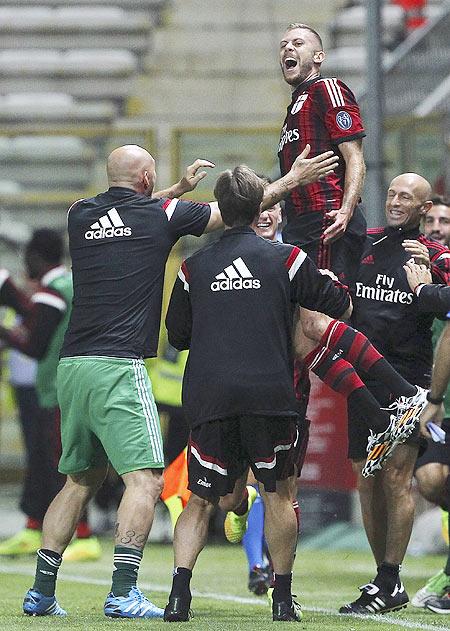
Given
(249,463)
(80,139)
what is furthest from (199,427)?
(80,139)

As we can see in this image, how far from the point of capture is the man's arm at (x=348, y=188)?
7.89m

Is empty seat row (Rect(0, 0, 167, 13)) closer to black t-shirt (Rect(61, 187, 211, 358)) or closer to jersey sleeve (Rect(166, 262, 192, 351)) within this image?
black t-shirt (Rect(61, 187, 211, 358))

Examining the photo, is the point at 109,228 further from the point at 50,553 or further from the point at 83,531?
the point at 83,531

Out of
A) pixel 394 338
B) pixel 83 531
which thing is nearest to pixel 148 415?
pixel 394 338

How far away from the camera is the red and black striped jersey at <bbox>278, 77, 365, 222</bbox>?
8.08 metres

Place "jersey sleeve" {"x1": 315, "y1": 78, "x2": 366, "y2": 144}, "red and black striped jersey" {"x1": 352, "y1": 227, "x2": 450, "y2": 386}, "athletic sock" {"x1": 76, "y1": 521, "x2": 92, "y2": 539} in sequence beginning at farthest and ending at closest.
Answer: "athletic sock" {"x1": 76, "y1": 521, "x2": 92, "y2": 539} < "red and black striped jersey" {"x1": 352, "y1": 227, "x2": 450, "y2": 386} < "jersey sleeve" {"x1": 315, "y1": 78, "x2": 366, "y2": 144}

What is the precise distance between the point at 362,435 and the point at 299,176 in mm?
1460

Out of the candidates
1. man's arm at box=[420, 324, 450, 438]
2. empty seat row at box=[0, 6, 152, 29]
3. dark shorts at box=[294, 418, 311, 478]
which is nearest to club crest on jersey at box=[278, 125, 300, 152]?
dark shorts at box=[294, 418, 311, 478]

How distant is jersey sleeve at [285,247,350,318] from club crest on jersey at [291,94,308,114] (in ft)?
2.87

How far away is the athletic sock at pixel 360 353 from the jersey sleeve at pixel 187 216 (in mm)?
760

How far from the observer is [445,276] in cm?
855

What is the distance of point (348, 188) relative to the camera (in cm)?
797

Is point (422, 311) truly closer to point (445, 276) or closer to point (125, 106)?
point (445, 276)

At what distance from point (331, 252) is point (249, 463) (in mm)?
1115
